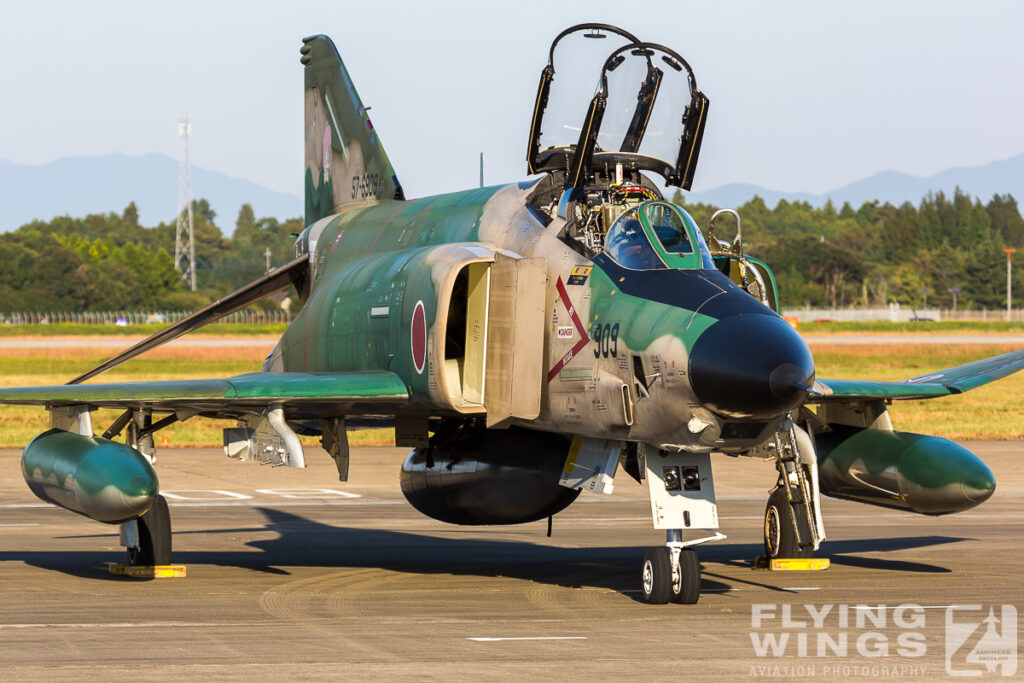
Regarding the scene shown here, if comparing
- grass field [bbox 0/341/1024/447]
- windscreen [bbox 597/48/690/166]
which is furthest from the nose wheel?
grass field [bbox 0/341/1024/447]

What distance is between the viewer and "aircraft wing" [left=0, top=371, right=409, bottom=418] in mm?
13180

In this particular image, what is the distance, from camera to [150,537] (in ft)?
46.2

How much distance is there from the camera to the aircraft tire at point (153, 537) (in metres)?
14.1

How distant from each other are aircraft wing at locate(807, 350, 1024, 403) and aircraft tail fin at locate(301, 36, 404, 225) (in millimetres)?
6473

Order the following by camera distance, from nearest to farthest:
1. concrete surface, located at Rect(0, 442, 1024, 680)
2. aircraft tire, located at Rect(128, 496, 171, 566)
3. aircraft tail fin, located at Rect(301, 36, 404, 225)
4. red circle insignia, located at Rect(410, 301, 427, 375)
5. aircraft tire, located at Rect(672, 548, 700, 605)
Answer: concrete surface, located at Rect(0, 442, 1024, 680) < aircraft tire, located at Rect(672, 548, 700, 605) < red circle insignia, located at Rect(410, 301, 427, 375) < aircraft tire, located at Rect(128, 496, 171, 566) < aircraft tail fin, located at Rect(301, 36, 404, 225)

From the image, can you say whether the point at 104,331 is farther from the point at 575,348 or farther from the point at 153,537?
the point at 575,348

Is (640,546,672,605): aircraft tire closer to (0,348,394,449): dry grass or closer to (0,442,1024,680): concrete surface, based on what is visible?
(0,442,1024,680): concrete surface

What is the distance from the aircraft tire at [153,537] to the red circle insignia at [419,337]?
3.13m

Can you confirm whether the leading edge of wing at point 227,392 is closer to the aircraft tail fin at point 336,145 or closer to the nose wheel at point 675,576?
the nose wheel at point 675,576

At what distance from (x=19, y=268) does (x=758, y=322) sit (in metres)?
121

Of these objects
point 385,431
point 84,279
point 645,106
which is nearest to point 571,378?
point 645,106

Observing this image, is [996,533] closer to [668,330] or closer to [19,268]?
[668,330]

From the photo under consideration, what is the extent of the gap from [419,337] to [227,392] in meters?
1.90

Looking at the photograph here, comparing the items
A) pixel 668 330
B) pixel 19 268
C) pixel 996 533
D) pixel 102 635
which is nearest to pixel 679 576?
pixel 668 330
